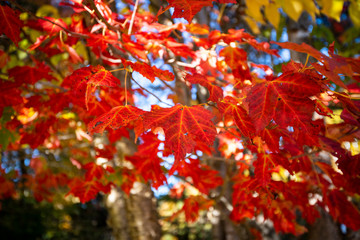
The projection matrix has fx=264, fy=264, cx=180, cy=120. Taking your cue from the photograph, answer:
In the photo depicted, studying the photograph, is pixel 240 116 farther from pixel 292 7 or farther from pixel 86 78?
pixel 292 7

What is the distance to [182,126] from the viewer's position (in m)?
0.84

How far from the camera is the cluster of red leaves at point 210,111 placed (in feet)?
2.59

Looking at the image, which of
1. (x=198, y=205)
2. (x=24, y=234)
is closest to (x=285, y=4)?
(x=198, y=205)

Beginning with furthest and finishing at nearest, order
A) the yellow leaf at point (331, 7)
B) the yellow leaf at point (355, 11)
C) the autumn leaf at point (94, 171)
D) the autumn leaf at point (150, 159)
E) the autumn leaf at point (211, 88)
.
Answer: the autumn leaf at point (94, 171)
the yellow leaf at point (355, 11)
the autumn leaf at point (150, 159)
the yellow leaf at point (331, 7)
the autumn leaf at point (211, 88)

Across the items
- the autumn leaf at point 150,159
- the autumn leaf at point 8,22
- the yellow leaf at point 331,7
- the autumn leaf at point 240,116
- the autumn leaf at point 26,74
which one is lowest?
the autumn leaf at point 150,159

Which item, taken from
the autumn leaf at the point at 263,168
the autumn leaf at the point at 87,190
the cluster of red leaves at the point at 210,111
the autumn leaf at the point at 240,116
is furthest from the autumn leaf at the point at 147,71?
the autumn leaf at the point at 87,190

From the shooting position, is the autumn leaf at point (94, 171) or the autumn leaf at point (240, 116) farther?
the autumn leaf at point (94, 171)

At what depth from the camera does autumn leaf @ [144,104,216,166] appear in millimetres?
806

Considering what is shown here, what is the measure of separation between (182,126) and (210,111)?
0.12 meters

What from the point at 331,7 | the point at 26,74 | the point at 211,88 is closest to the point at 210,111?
the point at 211,88

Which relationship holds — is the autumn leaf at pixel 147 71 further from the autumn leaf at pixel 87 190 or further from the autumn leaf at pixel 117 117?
the autumn leaf at pixel 87 190

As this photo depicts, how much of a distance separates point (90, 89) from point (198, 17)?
5.42 feet

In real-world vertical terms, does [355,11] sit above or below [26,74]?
above

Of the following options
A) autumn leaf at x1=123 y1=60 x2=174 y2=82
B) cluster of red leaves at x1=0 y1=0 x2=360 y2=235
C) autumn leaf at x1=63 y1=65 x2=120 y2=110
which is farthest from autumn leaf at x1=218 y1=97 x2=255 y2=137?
autumn leaf at x1=63 y1=65 x2=120 y2=110
